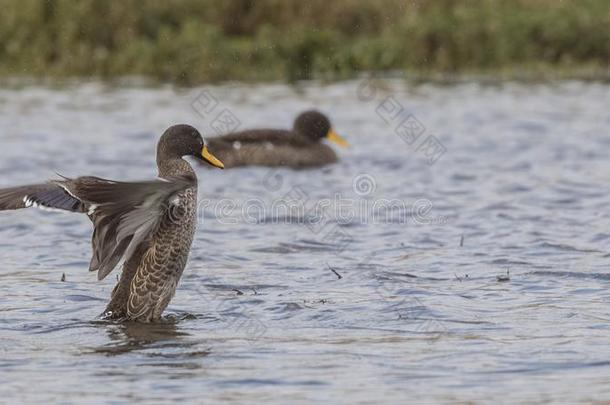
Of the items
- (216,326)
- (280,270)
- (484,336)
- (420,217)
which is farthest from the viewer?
(420,217)

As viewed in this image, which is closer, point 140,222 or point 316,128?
point 140,222

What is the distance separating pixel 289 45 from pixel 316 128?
8800 mm

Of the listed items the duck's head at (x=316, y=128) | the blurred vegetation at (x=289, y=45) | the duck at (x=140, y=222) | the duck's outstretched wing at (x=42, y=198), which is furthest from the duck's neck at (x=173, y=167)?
the blurred vegetation at (x=289, y=45)

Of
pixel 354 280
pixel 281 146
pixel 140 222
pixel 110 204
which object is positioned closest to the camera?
pixel 110 204

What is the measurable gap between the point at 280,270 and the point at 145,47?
50.6 feet

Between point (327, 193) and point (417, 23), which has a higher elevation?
point (417, 23)

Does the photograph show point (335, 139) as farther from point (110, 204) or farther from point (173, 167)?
point (110, 204)

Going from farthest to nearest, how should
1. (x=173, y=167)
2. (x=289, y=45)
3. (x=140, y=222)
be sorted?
(x=289, y=45) → (x=173, y=167) → (x=140, y=222)

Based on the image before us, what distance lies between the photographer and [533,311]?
8164 millimetres

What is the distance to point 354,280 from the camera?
9320 mm

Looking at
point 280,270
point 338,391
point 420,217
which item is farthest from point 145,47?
point 338,391

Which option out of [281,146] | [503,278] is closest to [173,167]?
[503,278]

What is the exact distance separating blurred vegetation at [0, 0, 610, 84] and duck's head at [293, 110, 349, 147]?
304 inches

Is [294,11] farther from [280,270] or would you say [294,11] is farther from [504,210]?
[280,270]
